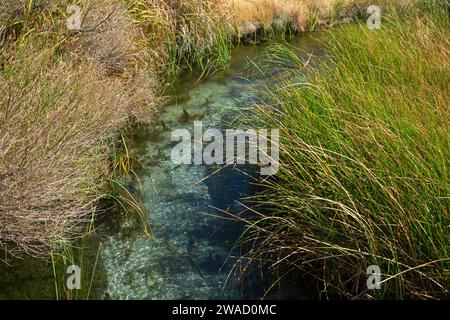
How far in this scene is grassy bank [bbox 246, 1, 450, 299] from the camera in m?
3.45

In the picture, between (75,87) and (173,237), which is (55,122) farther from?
(173,237)

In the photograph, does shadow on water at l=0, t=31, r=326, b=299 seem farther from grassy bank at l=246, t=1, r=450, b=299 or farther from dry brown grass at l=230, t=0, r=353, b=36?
dry brown grass at l=230, t=0, r=353, b=36

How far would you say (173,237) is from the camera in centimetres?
448

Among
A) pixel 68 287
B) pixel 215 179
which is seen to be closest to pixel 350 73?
pixel 215 179

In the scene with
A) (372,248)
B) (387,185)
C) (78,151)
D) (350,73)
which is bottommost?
(372,248)

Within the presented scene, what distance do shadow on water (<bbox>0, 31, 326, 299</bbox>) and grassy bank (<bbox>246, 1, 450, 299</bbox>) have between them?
0.92ft

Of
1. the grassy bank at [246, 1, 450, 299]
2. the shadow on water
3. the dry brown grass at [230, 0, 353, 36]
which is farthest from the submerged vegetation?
the dry brown grass at [230, 0, 353, 36]

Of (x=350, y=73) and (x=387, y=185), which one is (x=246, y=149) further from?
(x=387, y=185)

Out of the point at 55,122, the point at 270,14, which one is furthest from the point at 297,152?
the point at 270,14

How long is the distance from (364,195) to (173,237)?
Answer: 149cm

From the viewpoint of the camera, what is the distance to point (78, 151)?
4.48m

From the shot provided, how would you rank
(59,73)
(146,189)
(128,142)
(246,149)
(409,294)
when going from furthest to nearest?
(128,142) < (246,149) < (146,189) < (59,73) < (409,294)
